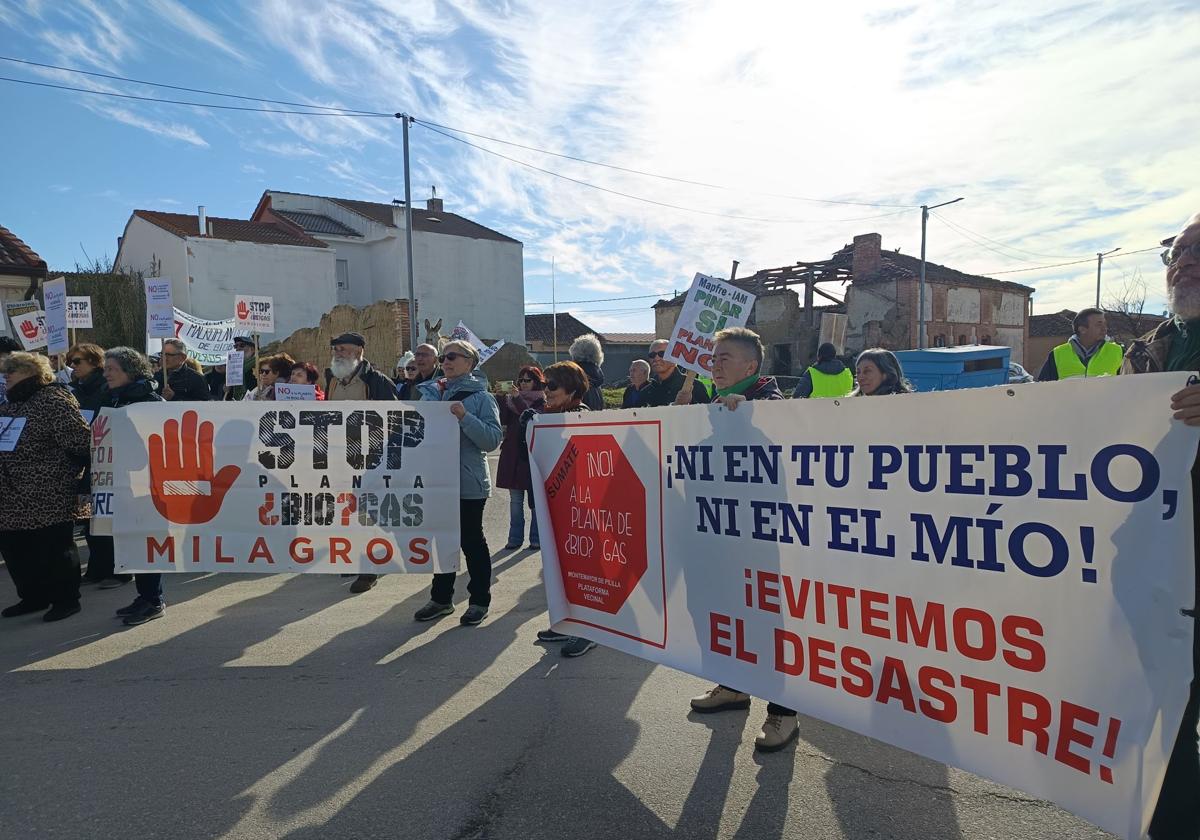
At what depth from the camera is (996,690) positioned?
2357 millimetres

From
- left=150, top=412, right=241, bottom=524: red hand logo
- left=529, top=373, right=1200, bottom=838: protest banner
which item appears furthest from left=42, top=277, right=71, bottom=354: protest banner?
left=529, top=373, right=1200, bottom=838: protest banner

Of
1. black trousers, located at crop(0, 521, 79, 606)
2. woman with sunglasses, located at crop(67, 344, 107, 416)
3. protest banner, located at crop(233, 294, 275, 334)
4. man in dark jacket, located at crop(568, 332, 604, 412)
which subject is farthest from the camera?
protest banner, located at crop(233, 294, 275, 334)

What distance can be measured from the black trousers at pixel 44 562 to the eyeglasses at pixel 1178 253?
21.7 ft

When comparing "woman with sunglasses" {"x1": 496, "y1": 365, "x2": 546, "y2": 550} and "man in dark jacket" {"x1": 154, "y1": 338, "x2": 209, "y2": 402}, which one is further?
"man in dark jacket" {"x1": 154, "y1": 338, "x2": 209, "y2": 402}

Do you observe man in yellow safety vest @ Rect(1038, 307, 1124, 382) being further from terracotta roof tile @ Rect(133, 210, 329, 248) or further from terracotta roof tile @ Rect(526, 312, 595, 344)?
terracotta roof tile @ Rect(526, 312, 595, 344)

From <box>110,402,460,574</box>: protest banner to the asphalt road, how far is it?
0.54m

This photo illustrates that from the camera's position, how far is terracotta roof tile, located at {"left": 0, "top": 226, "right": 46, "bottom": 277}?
1617 cm

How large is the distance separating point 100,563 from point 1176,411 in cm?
756

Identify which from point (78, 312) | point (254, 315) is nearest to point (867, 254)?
point (254, 315)

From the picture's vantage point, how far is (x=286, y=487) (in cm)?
519

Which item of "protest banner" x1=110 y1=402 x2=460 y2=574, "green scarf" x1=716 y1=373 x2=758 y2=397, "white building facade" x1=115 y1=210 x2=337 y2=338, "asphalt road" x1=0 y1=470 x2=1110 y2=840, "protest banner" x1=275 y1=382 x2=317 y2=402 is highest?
"white building facade" x1=115 y1=210 x2=337 y2=338

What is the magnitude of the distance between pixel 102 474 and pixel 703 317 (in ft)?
17.5

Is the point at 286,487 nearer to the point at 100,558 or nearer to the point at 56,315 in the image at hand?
the point at 100,558

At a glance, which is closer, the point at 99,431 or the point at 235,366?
the point at 99,431
